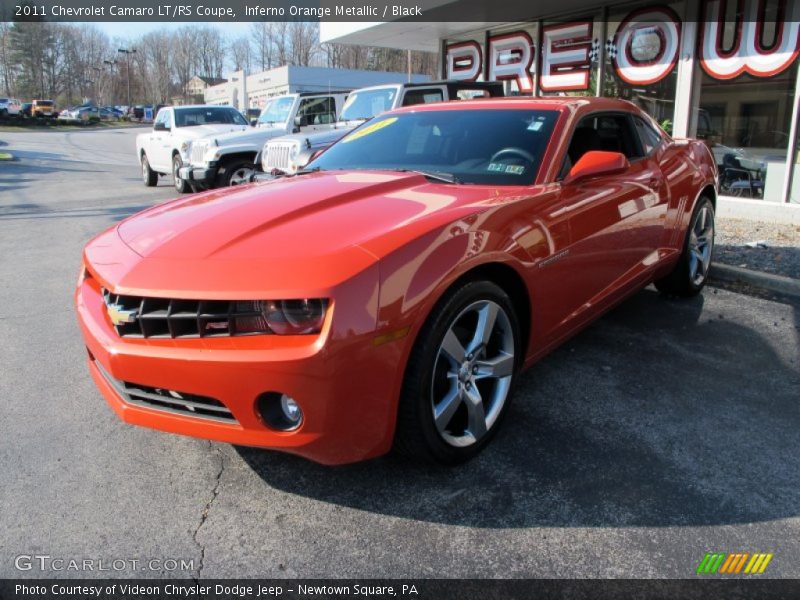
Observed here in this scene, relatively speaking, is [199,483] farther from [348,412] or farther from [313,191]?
[313,191]

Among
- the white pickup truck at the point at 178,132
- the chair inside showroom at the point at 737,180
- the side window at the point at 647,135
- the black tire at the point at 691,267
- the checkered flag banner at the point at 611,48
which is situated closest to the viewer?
the side window at the point at 647,135

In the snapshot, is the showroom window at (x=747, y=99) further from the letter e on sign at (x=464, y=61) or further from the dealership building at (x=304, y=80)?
the dealership building at (x=304, y=80)

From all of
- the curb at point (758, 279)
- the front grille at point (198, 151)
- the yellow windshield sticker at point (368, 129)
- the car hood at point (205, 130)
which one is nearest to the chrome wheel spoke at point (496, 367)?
the yellow windshield sticker at point (368, 129)

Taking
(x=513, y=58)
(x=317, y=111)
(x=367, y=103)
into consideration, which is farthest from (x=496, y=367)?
(x=513, y=58)

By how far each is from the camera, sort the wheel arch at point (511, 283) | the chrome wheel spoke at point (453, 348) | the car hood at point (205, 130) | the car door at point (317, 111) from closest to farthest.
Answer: the chrome wheel spoke at point (453, 348)
the wheel arch at point (511, 283)
the car door at point (317, 111)
the car hood at point (205, 130)

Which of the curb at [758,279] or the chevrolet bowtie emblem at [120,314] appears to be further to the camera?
the curb at [758,279]

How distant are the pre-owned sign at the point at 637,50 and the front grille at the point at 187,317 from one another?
29.6ft

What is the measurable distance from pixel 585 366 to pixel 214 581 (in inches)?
97.9

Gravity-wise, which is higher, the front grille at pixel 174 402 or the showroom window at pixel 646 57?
the showroom window at pixel 646 57

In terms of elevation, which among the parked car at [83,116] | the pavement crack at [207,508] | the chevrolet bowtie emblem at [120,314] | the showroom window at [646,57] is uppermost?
the parked car at [83,116]

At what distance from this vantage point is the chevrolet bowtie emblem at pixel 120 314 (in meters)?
2.25

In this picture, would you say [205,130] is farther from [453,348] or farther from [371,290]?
[371,290]

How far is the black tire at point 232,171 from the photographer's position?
1107 cm

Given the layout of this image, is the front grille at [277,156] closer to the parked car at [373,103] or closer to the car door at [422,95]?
the parked car at [373,103]
